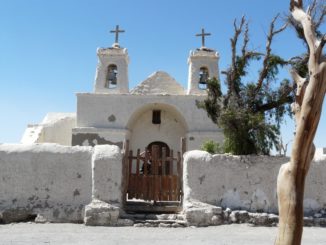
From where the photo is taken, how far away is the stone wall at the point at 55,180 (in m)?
9.95

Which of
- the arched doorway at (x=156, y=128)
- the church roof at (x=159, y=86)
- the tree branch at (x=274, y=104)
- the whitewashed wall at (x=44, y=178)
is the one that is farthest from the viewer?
the church roof at (x=159, y=86)

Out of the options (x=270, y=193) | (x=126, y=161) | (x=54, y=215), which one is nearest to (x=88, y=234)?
(x=54, y=215)

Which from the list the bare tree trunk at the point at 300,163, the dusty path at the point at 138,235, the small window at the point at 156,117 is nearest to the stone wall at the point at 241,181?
the dusty path at the point at 138,235

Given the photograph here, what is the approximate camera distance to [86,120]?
61.2 feet

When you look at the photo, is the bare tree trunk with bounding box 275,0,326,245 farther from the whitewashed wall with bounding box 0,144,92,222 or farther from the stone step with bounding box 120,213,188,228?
the whitewashed wall with bounding box 0,144,92,222

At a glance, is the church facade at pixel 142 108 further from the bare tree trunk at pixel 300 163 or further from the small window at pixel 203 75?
the bare tree trunk at pixel 300 163

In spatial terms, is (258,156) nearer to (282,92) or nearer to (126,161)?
(282,92)

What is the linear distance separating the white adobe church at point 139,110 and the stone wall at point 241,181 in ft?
25.3

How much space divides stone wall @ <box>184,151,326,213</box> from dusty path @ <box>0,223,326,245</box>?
772 mm

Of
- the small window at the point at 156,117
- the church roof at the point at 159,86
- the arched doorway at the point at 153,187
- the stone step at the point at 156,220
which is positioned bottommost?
the stone step at the point at 156,220

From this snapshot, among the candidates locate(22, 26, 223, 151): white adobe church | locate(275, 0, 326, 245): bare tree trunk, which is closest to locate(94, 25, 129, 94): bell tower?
locate(22, 26, 223, 151): white adobe church

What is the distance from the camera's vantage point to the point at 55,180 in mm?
10180

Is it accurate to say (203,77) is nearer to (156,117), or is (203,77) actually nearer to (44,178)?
(156,117)

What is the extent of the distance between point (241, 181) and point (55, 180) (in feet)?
15.0
